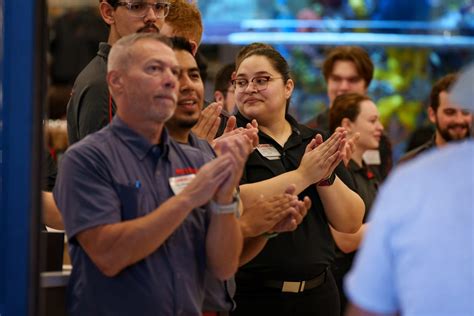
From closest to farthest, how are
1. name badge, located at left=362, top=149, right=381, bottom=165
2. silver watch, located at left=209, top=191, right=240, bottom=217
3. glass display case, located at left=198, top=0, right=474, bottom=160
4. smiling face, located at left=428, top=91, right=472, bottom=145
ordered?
silver watch, located at left=209, top=191, right=240, bottom=217, name badge, located at left=362, top=149, right=381, bottom=165, smiling face, located at left=428, top=91, right=472, bottom=145, glass display case, located at left=198, top=0, right=474, bottom=160

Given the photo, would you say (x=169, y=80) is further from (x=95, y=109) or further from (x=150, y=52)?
(x=95, y=109)

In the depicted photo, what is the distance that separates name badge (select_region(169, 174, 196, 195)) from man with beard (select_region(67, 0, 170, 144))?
64 centimetres

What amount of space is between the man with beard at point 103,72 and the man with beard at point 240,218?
0.36m

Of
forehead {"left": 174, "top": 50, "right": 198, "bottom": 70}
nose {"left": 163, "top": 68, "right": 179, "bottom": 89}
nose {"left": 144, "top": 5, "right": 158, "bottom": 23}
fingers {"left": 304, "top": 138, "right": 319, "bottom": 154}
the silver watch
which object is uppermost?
nose {"left": 144, "top": 5, "right": 158, "bottom": 23}

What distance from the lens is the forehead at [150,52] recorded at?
310 cm

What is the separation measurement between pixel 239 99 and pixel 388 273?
1892mm

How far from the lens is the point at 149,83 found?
308 cm

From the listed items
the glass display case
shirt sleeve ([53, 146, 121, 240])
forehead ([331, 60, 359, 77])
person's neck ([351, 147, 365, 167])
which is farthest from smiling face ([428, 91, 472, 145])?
shirt sleeve ([53, 146, 121, 240])

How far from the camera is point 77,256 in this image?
A: 3105 millimetres

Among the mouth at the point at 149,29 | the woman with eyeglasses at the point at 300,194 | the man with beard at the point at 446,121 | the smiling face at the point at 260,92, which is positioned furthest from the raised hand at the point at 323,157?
the man with beard at the point at 446,121

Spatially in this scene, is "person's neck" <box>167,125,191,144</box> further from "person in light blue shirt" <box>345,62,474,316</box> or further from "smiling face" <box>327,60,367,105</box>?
"smiling face" <box>327,60,367,105</box>

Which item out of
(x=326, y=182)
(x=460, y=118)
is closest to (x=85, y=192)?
(x=326, y=182)

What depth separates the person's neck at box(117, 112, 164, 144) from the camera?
313cm

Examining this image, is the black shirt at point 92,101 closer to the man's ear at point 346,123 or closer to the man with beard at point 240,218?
the man with beard at point 240,218
